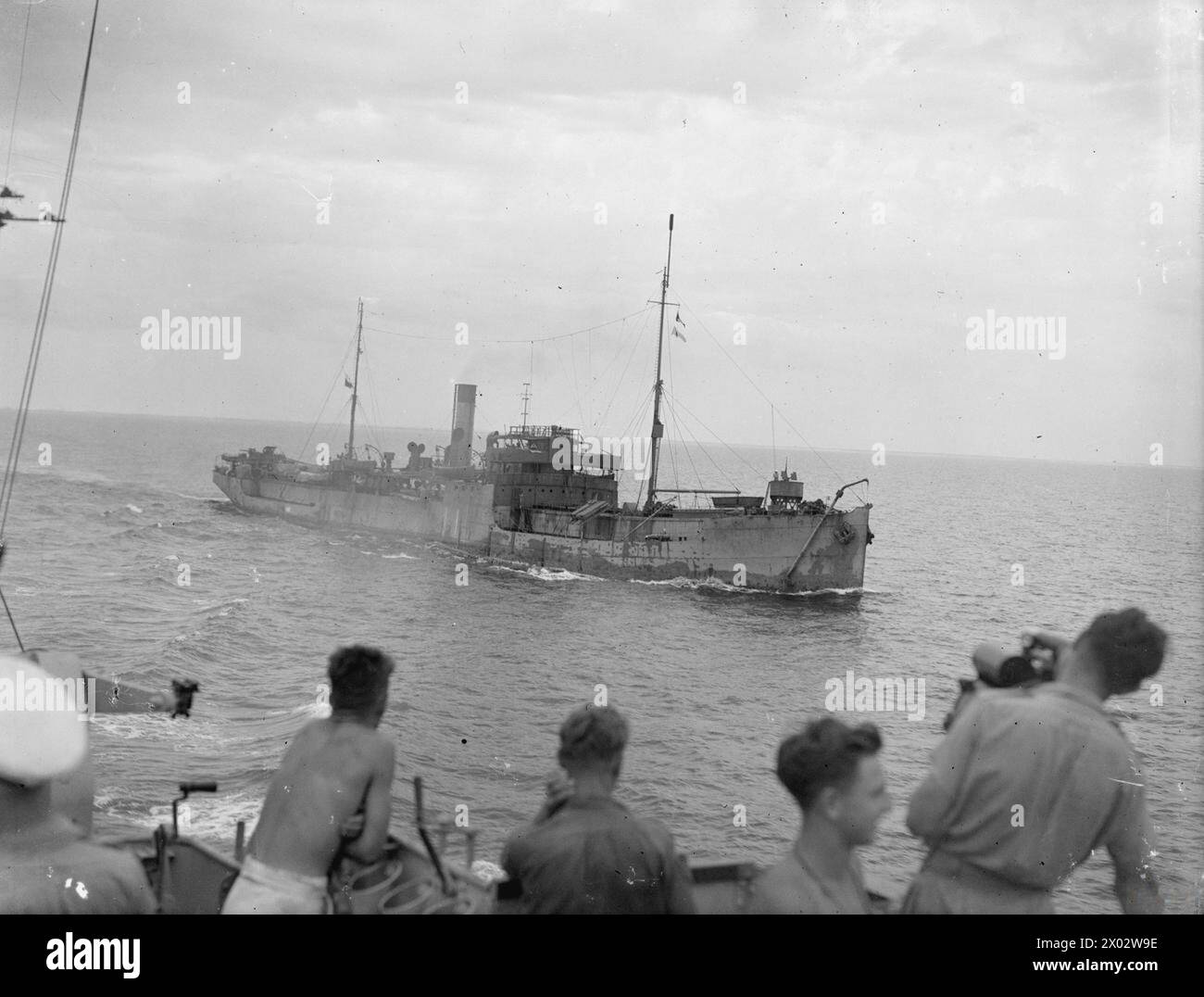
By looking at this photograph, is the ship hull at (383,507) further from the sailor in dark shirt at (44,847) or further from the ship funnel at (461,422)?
the sailor in dark shirt at (44,847)

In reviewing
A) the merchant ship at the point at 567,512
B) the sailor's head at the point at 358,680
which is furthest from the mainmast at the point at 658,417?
the sailor's head at the point at 358,680

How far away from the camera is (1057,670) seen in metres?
3.50

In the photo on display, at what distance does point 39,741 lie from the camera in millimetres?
3424

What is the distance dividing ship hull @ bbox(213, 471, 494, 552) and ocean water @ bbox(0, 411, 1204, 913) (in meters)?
1.54

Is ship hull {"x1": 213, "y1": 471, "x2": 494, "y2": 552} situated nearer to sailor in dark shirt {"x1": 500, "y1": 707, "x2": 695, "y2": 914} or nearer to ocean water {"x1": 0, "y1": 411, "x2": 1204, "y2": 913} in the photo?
ocean water {"x1": 0, "y1": 411, "x2": 1204, "y2": 913}

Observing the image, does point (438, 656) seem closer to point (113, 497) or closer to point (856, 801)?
point (856, 801)

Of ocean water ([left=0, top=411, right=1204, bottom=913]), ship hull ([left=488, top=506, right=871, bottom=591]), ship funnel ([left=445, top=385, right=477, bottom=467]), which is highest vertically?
ship funnel ([left=445, top=385, right=477, bottom=467])

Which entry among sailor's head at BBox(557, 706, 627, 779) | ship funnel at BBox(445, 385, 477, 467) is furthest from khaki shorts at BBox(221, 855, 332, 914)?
ship funnel at BBox(445, 385, 477, 467)

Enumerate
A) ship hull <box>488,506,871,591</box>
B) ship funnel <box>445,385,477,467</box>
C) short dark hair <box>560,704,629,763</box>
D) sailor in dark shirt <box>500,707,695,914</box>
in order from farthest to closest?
ship funnel <box>445,385,477,467</box>
ship hull <box>488,506,871,591</box>
short dark hair <box>560,704,629,763</box>
sailor in dark shirt <box>500,707,695,914</box>

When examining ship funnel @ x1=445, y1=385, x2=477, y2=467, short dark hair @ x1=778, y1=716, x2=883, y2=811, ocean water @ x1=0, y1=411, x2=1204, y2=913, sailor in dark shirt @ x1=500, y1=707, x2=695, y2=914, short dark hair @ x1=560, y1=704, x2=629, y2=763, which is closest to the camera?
short dark hair @ x1=778, y1=716, x2=883, y2=811

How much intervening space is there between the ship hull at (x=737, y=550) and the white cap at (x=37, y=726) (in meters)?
44.1

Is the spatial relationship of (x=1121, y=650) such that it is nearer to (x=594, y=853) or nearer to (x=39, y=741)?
(x=594, y=853)

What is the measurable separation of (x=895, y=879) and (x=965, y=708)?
1559 centimetres

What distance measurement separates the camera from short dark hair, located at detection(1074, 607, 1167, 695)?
3.32 metres
